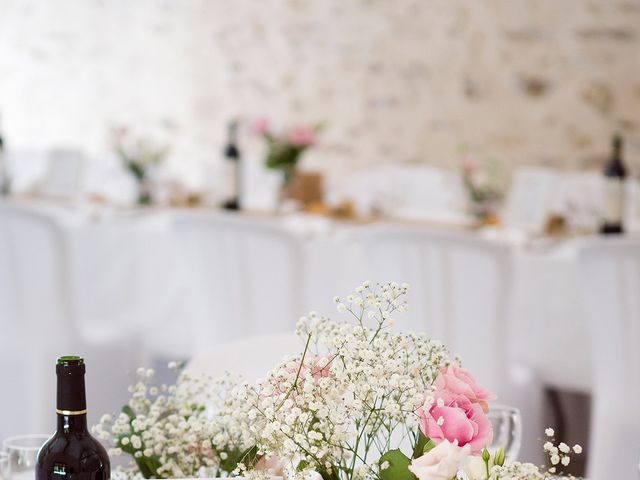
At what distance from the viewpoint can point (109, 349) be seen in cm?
374

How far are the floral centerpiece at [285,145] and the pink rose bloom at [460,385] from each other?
11.7 feet

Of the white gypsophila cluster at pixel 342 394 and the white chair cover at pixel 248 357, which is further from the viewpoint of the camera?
the white chair cover at pixel 248 357

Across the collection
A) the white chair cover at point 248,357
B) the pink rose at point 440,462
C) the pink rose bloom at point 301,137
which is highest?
the pink rose bloom at point 301,137

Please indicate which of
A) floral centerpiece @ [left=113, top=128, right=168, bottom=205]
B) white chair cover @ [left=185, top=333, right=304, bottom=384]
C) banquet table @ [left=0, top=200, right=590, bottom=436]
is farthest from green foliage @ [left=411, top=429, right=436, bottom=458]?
floral centerpiece @ [left=113, top=128, right=168, bottom=205]

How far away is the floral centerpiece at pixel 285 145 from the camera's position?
4.54 meters

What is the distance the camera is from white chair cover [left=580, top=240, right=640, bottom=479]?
111 inches

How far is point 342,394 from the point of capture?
97cm

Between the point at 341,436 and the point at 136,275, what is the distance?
3.16 m

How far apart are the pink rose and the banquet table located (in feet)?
7.47

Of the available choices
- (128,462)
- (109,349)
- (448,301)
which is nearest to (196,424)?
(128,462)

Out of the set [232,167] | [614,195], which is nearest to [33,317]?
[232,167]

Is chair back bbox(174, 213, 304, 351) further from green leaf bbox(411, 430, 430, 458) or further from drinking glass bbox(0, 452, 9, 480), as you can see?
green leaf bbox(411, 430, 430, 458)

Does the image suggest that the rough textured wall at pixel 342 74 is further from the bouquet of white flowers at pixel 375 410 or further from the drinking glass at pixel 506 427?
the bouquet of white flowers at pixel 375 410

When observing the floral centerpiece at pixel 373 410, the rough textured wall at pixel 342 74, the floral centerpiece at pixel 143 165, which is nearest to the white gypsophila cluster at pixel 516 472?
the floral centerpiece at pixel 373 410
